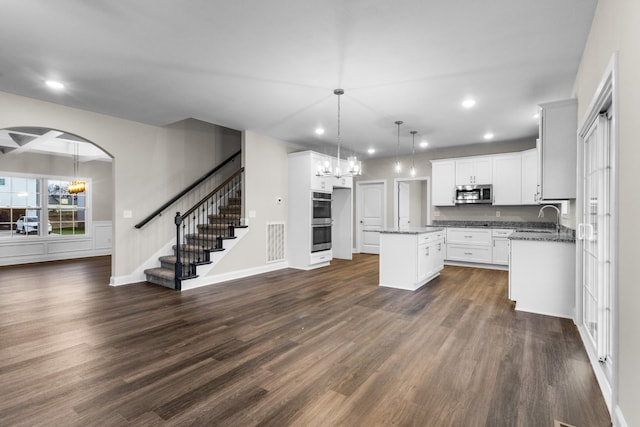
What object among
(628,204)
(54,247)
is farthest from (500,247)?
(54,247)

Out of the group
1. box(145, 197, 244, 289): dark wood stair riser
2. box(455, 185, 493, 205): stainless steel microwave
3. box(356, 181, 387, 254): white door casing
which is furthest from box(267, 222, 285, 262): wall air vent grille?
box(455, 185, 493, 205): stainless steel microwave

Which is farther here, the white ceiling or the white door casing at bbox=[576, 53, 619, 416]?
the white ceiling

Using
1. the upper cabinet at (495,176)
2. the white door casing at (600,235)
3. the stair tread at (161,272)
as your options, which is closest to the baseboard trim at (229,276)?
the stair tread at (161,272)

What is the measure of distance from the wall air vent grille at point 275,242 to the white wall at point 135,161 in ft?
5.95

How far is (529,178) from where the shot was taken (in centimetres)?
621

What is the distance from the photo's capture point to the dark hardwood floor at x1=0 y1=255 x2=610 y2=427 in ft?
6.12

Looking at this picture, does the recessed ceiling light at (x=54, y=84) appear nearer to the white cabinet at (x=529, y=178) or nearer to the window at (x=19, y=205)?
the window at (x=19, y=205)

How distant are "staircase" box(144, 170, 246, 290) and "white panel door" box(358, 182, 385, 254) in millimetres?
3678

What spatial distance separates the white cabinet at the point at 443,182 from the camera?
23.4ft

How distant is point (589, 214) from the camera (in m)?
2.84

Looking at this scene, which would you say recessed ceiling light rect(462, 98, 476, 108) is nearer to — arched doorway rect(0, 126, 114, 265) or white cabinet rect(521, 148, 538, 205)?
white cabinet rect(521, 148, 538, 205)

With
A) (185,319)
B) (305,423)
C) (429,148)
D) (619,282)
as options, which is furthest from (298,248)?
(619,282)

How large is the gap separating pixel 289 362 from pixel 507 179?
19.8ft

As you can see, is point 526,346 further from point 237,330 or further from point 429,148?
point 429,148
